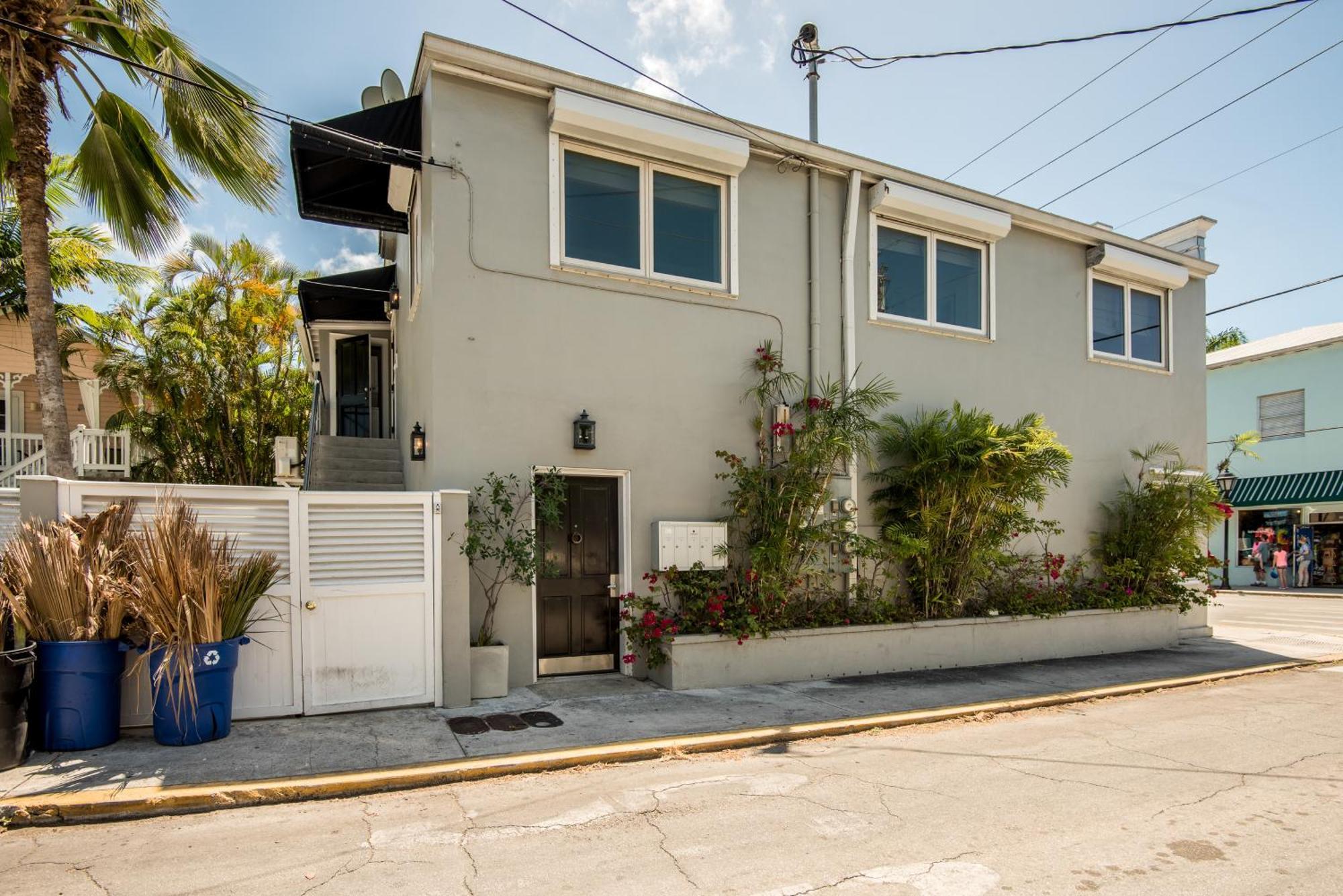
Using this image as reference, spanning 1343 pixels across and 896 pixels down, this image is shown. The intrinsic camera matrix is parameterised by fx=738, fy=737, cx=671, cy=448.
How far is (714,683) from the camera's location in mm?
7629

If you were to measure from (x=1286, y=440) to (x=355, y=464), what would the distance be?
2729cm

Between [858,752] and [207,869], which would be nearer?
[207,869]

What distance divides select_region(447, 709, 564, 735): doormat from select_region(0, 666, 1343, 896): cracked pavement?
900 millimetres

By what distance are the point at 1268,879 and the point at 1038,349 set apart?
8.79m

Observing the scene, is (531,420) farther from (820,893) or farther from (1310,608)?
(1310,608)

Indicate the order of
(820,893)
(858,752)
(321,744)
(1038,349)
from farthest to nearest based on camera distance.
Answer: (1038,349) < (858,752) < (321,744) < (820,893)

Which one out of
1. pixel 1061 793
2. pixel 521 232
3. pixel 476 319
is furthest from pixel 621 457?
pixel 1061 793

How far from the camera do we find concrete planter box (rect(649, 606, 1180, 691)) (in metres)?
7.62

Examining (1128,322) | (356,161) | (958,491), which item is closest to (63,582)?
(356,161)

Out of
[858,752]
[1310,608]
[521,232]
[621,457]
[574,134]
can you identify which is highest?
[574,134]

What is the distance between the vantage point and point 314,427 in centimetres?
1196

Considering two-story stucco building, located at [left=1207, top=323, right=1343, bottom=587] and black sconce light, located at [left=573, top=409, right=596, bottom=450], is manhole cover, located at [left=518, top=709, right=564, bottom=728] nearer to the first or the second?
black sconce light, located at [left=573, top=409, right=596, bottom=450]

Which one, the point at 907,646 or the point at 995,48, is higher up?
the point at 995,48

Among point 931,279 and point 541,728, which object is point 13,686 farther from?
point 931,279
